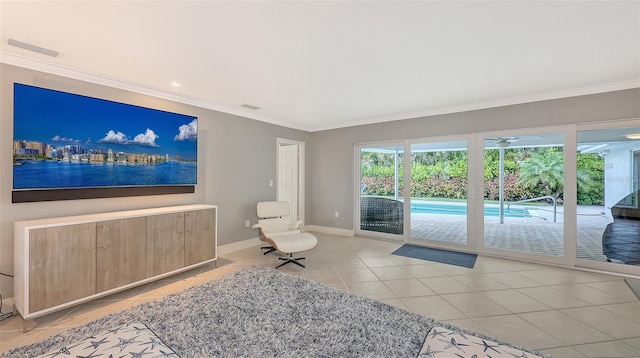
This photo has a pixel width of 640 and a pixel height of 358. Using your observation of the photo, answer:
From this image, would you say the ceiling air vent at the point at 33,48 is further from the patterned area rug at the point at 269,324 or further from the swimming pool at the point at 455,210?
the swimming pool at the point at 455,210

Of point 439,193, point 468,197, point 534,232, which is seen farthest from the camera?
point 439,193

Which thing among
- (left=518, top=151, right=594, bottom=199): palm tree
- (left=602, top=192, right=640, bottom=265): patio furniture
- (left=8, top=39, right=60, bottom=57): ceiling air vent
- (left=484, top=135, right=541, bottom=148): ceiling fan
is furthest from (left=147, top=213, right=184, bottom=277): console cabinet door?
(left=602, top=192, right=640, bottom=265): patio furniture

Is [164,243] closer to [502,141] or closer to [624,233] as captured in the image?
[502,141]

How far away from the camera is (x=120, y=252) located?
2721 mm

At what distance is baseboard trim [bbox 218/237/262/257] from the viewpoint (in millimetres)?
4270

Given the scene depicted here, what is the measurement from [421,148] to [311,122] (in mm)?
2361

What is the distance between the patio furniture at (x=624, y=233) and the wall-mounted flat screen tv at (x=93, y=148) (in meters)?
6.01

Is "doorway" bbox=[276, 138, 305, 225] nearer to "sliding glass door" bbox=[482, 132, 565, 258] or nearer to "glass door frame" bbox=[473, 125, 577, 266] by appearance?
"sliding glass door" bbox=[482, 132, 565, 258]

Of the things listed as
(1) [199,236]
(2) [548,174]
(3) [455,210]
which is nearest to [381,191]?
(3) [455,210]

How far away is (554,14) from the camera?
1.89 metres

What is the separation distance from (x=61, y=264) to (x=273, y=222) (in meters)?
2.53

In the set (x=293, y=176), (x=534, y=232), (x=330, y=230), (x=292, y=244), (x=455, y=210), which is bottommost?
(x=330, y=230)

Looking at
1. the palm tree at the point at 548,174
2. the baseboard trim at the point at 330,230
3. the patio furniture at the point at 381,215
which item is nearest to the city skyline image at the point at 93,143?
the baseboard trim at the point at 330,230

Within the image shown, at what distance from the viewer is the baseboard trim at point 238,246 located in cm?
427
